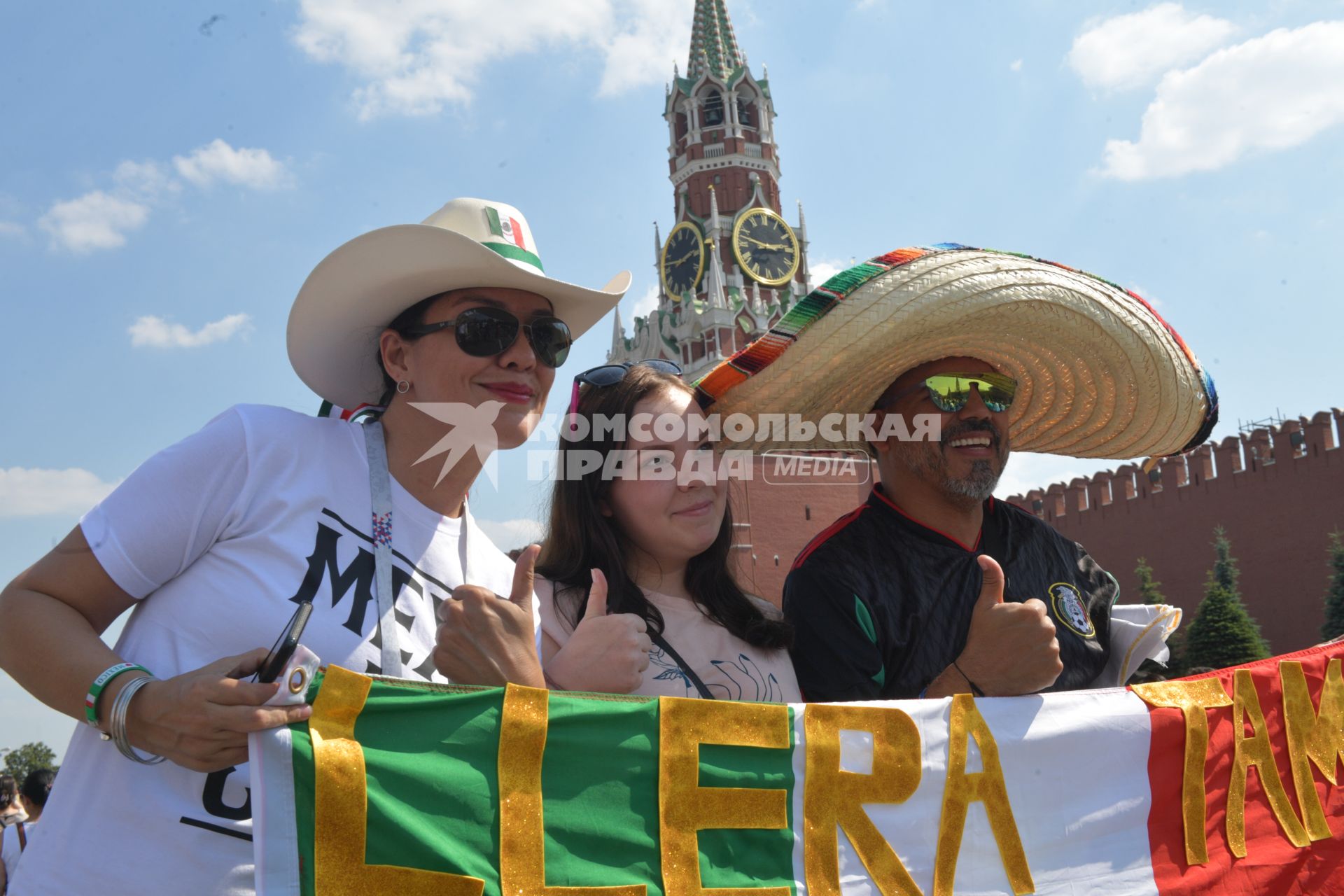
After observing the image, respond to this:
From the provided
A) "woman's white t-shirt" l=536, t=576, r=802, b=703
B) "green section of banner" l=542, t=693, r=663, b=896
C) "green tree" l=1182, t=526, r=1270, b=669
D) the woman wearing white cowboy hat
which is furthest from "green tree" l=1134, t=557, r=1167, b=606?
the woman wearing white cowboy hat

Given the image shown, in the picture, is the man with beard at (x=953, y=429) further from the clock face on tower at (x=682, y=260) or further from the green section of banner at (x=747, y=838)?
the clock face on tower at (x=682, y=260)

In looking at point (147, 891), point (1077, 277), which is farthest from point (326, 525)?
point (1077, 277)

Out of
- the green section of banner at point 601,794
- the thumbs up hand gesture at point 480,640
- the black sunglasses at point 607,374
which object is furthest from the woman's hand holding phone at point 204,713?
the black sunglasses at point 607,374

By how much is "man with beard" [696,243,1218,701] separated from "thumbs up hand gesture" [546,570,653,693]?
798 mm

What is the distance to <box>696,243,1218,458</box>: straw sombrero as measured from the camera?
10.0ft

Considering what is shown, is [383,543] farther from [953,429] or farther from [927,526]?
[953,429]

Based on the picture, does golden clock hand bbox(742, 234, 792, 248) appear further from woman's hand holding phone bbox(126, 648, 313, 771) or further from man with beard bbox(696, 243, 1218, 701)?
woman's hand holding phone bbox(126, 648, 313, 771)

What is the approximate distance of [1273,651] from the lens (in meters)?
27.5

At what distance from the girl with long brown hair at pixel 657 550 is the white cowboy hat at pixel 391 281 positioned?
1.16 ft

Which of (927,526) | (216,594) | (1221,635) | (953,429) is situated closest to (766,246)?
(1221,635)

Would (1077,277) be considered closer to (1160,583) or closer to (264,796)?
(264,796)

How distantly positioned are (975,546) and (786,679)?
3.38 feet

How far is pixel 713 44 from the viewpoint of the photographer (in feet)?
171

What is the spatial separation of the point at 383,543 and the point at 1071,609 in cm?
229
